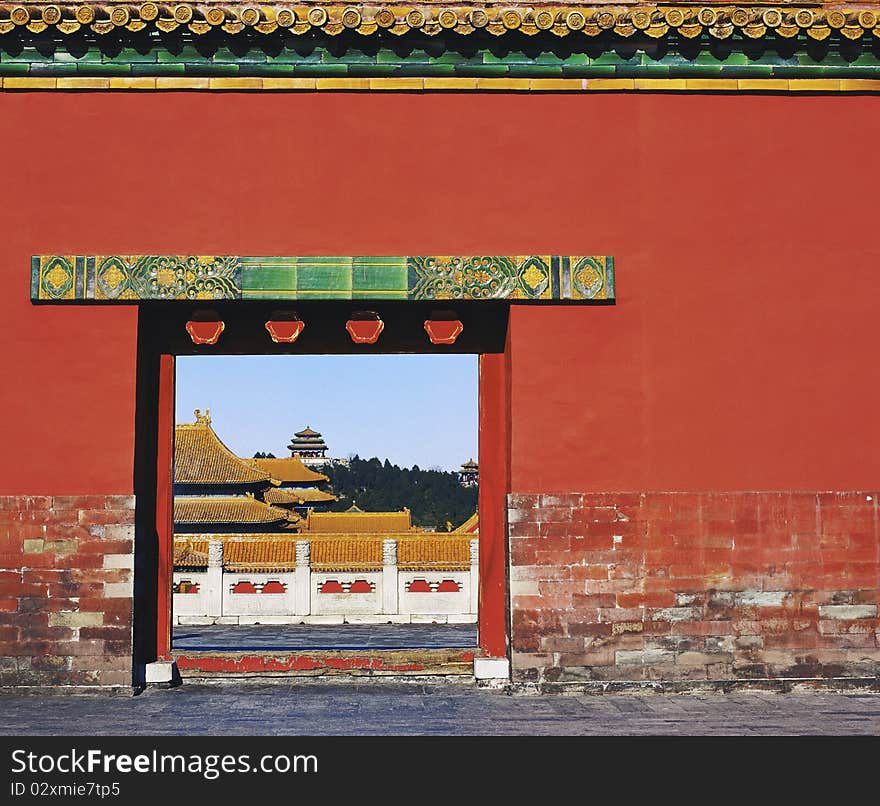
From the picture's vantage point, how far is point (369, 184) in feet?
28.7

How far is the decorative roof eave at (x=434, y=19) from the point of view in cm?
852

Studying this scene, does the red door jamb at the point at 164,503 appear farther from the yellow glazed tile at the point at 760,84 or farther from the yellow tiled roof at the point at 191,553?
the yellow tiled roof at the point at 191,553

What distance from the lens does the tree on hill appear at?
51312 mm

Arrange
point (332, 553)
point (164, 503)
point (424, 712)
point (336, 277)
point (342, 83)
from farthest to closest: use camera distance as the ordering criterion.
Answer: point (332, 553)
point (164, 503)
point (342, 83)
point (336, 277)
point (424, 712)

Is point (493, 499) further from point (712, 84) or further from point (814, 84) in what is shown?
point (814, 84)

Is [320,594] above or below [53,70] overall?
below

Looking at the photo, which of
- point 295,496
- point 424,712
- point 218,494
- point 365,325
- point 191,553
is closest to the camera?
point 424,712

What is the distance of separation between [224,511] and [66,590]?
24.5 metres

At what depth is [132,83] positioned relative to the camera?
8.68 m

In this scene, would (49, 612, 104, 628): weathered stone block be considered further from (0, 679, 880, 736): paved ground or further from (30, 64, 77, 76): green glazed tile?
(30, 64, 77, 76): green glazed tile

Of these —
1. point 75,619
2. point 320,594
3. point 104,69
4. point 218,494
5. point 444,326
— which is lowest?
point 320,594

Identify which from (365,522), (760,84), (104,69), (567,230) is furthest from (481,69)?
(365,522)

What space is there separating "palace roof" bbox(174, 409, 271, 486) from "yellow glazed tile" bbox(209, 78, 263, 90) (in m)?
24.8

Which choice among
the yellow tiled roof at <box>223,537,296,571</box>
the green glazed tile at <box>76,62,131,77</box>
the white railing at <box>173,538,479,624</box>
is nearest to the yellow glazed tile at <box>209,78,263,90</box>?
the green glazed tile at <box>76,62,131,77</box>
